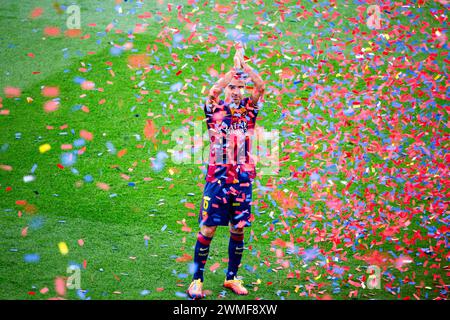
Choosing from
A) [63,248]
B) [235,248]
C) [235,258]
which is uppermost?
[235,248]

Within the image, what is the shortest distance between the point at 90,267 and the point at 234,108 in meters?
2.28

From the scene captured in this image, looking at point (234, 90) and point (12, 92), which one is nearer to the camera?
point (234, 90)

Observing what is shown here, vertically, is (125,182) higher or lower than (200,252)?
lower

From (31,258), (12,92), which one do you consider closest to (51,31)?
(12,92)

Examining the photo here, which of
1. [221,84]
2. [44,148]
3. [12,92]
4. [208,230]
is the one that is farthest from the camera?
[12,92]

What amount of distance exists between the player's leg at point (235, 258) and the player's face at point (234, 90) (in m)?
1.22

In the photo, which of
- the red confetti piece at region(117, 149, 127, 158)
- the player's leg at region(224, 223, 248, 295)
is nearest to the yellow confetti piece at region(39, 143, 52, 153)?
the red confetti piece at region(117, 149, 127, 158)

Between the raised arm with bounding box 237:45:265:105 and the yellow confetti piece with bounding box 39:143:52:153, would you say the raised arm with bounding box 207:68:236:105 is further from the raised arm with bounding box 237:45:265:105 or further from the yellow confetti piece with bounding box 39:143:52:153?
the yellow confetti piece with bounding box 39:143:52:153

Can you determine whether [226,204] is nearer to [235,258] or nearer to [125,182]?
[235,258]

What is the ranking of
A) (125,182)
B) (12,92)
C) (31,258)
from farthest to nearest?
(12,92) < (125,182) < (31,258)

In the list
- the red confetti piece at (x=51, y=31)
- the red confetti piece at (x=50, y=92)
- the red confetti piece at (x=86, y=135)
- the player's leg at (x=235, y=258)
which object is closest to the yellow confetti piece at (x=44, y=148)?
the red confetti piece at (x=86, y=135)

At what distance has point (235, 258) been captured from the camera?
18.3 feet

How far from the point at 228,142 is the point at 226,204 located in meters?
0.58

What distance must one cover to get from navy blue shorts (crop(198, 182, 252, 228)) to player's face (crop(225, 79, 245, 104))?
795 millimetres
